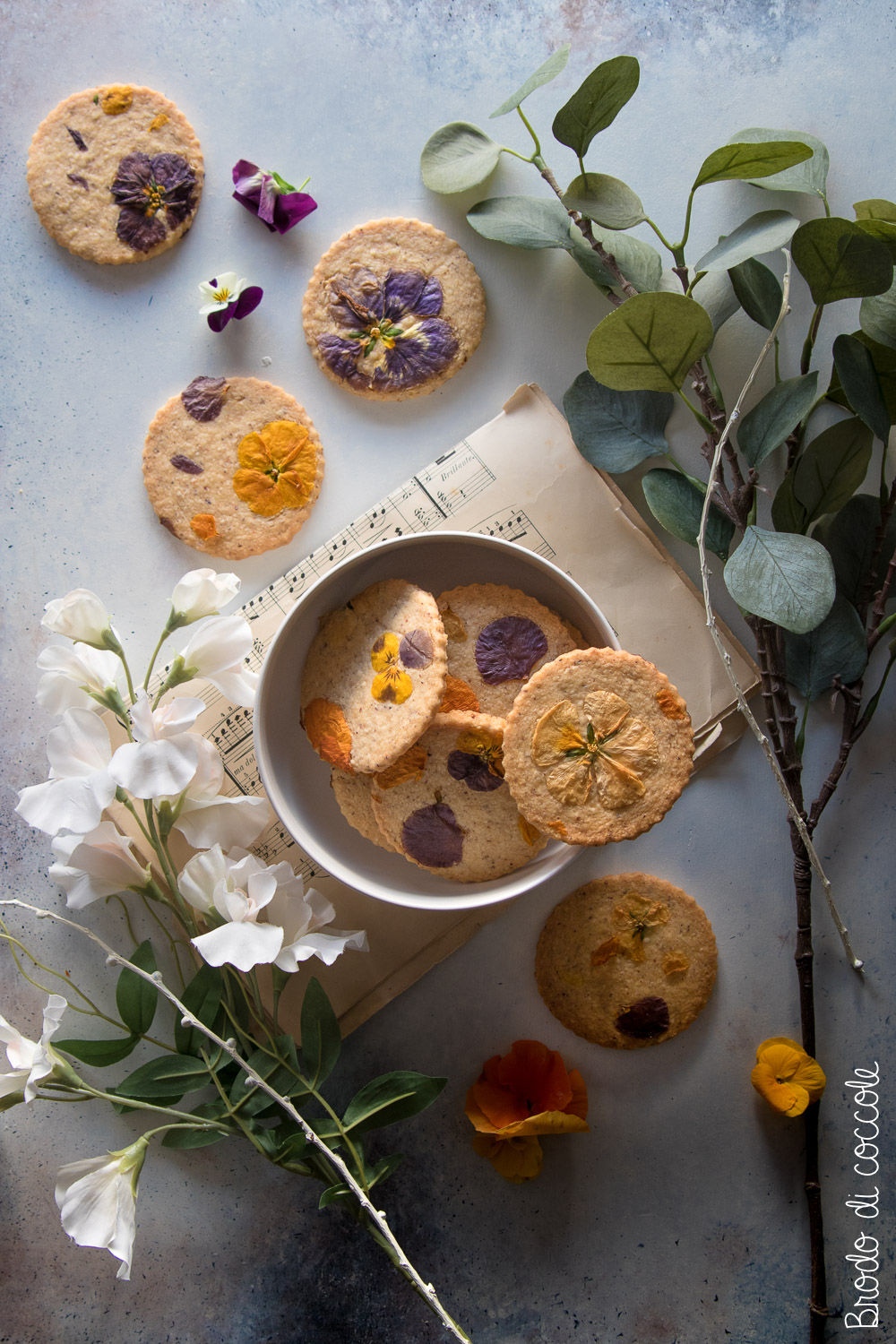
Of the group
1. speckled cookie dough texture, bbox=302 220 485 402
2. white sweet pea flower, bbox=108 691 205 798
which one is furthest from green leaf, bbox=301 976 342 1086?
speckled cookie dough texture, bbox=302 220 485 402

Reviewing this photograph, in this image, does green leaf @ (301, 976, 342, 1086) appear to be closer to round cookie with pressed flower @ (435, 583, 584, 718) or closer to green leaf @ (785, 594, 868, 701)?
round cookie with pressed flower @ (435, 583, 584, 718)

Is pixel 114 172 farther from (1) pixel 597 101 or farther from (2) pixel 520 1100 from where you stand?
(2) pixel 520 1100

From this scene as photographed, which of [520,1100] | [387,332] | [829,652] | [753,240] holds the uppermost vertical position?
[387,332]

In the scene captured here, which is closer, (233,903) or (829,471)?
(233,903)

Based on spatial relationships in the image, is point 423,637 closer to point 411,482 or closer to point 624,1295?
point 411,482

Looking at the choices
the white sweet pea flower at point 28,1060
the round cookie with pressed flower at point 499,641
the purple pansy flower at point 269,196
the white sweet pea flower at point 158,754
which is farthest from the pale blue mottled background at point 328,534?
the white sweet pea flower at point 158,754

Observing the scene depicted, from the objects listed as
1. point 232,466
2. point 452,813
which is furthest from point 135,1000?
point 232,466

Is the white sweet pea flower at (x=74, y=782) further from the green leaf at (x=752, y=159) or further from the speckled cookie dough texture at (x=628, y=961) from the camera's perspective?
the green leaf at (x=752, y=159)
